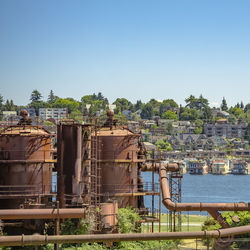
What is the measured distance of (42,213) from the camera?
35750 millimetres

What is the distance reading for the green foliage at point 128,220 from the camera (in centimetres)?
4044

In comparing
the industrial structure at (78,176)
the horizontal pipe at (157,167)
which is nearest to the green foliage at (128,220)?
the industrial structure at (78,176)

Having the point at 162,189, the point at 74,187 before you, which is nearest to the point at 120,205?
the point at 162,189

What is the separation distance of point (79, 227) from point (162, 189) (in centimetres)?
932

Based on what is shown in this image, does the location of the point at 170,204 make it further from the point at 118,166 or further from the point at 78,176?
the point at 78,176

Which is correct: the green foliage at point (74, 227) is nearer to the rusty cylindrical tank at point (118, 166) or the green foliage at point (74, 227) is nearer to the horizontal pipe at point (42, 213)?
the horizontal pipe at point (42, 213)

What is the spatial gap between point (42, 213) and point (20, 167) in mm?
7109

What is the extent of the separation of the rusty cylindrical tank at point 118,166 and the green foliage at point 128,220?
1.42 m

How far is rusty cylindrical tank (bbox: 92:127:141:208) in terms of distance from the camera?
147 feet

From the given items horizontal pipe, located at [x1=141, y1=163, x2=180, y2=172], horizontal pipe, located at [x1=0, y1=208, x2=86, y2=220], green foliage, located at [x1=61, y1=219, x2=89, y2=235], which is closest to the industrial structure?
horizontal pipe, located at [x1=0, y1=208, x2=86, y2=220]

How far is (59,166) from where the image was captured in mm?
39125

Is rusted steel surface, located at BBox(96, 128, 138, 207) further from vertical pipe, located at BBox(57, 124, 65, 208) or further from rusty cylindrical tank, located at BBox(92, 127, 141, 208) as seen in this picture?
vertical pipe, located at BBox(57, 124, 65, 208)

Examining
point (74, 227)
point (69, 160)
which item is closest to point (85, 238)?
point (74, 227)

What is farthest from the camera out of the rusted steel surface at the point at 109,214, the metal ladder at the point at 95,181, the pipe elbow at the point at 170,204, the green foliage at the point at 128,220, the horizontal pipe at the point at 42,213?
the pipe elbow at the point at 170,204
